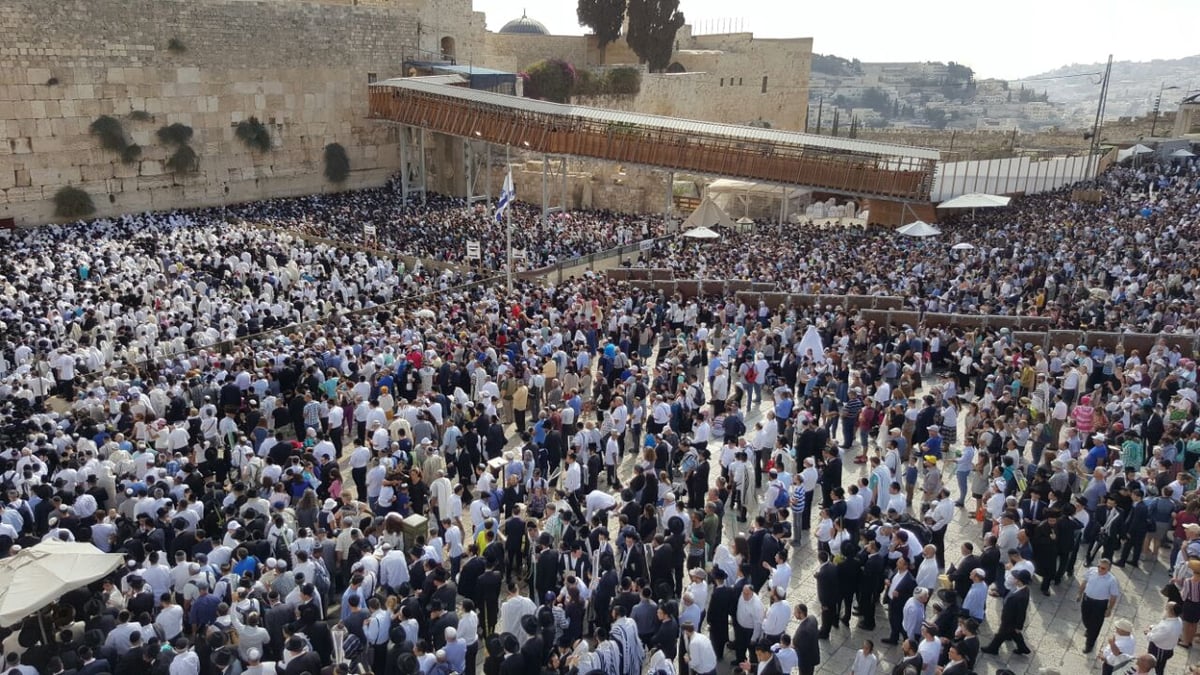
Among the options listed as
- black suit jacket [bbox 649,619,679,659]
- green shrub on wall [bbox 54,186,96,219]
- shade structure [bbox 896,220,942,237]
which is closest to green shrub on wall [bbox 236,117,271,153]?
green shrub on wall [bbox 54,186,96,219]

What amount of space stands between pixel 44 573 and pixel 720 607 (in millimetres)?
5758

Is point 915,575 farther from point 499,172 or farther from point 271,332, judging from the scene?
point 499,172

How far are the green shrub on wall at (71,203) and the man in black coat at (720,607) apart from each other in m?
28.2

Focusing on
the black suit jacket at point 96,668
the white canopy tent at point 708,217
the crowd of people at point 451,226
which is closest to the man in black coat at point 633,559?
the black suit jacket at point 96,668

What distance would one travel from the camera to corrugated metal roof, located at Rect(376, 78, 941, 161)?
25.2 metres

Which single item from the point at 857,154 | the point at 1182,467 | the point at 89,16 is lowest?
the point at 1182,467

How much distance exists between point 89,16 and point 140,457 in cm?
2353

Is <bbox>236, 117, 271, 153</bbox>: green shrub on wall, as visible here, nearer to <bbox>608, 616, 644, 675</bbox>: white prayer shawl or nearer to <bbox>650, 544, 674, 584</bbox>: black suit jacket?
<bbox>650, 544, 674, 584</bbox>: black suit jacket

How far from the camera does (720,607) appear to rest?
788 cm

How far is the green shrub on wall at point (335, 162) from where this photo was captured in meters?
34.6

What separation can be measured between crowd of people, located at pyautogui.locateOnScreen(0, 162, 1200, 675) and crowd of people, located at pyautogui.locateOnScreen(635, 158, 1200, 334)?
98.5 inches

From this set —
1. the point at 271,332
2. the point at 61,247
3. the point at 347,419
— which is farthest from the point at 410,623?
the point at 61,247

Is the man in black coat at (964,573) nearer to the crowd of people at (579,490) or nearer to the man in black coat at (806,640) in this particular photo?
the crowd of people at (579,490)

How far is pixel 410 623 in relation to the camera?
7273 millimetres
